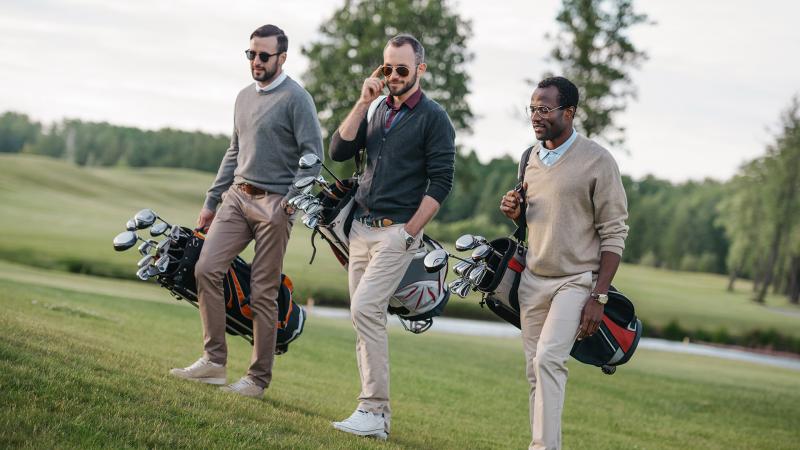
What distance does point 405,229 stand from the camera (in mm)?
7434

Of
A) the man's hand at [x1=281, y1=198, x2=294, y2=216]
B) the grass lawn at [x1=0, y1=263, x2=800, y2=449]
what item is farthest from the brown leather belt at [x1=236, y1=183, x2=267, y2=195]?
the grass lawn at [x1=0, y1=263, x2=800, y2=449]

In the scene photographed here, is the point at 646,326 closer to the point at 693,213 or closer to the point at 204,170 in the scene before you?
the point at 693,213

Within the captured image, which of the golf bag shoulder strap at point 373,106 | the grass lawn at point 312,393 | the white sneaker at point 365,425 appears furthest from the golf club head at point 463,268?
the golf bag shoulder strap at point 373,106

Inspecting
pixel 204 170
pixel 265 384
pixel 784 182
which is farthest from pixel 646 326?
pixel 204 170

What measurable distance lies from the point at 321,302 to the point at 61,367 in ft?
89.5

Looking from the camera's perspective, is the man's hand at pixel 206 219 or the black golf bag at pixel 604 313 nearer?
the black golf bag at pixel 604 313

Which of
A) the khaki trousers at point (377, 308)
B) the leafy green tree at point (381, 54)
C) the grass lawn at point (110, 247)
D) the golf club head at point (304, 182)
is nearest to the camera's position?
the khaki trousers at point (377, 308)

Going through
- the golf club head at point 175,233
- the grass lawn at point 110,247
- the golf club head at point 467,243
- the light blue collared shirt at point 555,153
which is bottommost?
the grass lawn at point 110,247

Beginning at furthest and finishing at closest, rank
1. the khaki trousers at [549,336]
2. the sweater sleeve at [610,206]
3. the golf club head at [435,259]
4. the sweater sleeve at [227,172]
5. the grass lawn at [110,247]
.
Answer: the grass lawn at [110,247] < the sweater sleeve at [227,172] < the golf club head at [435,259] < the sweater sleeve at [610,206] < the khaki trousers at [549,336]

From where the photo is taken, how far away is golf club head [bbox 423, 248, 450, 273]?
7.09 metres

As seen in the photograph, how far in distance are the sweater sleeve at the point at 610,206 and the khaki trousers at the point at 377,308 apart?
147 centimetres

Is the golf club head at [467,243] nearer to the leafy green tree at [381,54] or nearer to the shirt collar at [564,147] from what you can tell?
the shirt collar at [564,147]

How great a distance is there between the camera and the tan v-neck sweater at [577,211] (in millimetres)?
6785

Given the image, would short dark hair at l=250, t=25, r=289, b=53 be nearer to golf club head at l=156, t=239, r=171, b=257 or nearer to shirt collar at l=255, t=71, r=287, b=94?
shirt collar at l=255, t=71, r=287, b=94
